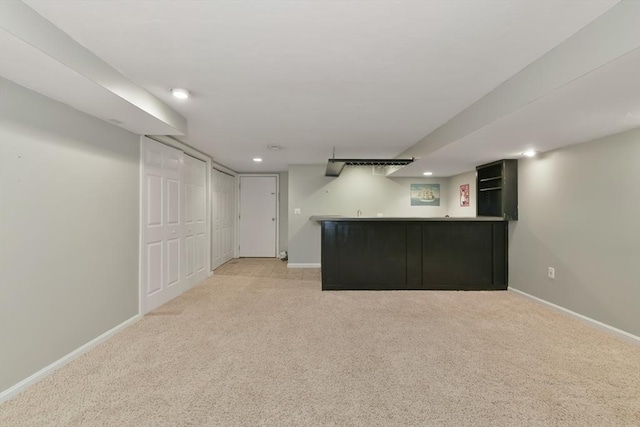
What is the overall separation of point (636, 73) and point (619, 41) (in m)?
0.35

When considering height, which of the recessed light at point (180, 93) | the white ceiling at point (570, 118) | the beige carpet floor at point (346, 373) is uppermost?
the recessed light at point (180, 93)

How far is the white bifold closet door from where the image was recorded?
6.12 metres

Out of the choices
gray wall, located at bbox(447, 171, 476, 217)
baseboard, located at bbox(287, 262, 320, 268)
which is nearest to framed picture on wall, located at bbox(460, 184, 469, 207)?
gray wall, located at bbox(447, 171, 476, 217)

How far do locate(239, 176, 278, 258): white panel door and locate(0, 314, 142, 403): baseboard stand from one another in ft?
14.6

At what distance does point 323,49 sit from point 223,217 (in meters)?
5.37

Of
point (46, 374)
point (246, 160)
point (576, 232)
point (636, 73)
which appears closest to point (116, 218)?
point (46, 374)

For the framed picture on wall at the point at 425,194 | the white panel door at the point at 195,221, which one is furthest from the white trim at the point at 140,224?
the framed picture on wall at the point at 425,194

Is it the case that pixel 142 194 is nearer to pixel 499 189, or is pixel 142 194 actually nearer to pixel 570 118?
pixel 570 118

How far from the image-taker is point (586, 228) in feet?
10.5

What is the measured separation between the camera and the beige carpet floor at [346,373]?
1.73 m

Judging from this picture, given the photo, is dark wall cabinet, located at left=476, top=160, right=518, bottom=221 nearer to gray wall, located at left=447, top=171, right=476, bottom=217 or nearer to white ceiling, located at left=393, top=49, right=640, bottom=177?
white ceiling, located at left=393, top=49, right=640, bottom=177

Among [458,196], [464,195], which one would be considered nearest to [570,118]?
[464,195]

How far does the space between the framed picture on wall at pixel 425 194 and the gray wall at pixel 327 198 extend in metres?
0.31

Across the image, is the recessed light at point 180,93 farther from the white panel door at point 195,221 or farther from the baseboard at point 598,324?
the baseboard at point 598,324
